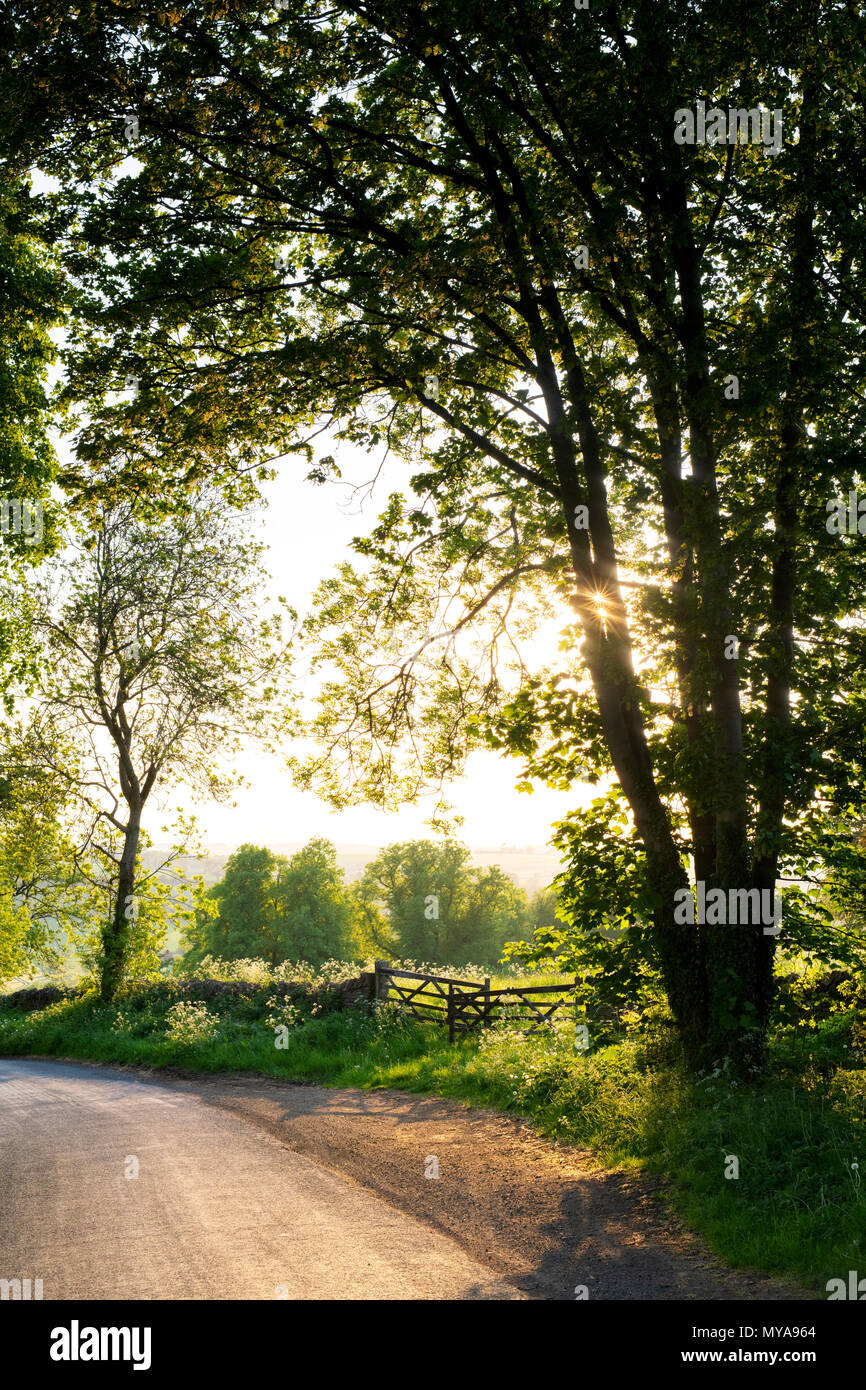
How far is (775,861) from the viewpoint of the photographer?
9.63m

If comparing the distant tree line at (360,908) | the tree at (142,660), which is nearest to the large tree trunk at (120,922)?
the tree at (142,660)

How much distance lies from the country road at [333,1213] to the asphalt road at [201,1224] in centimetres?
2

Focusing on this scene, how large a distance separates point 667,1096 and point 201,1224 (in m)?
4.80

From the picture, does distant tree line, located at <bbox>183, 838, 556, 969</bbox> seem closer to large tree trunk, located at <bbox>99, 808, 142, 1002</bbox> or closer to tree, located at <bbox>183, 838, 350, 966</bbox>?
tree, located at <bbox>183, 838, 350, 966</bbox>

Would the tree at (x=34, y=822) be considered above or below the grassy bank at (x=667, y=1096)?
above

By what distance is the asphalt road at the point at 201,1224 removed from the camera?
17.1 feet

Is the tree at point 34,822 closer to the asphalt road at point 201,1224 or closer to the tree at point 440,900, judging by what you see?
the asphalt road at point 201,1224

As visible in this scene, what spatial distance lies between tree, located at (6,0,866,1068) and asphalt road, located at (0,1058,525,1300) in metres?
4.39

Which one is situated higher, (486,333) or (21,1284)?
(486,333)

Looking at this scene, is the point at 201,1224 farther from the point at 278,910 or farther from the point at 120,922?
the point at 278,910

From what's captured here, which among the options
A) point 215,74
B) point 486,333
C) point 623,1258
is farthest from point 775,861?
point 215,74

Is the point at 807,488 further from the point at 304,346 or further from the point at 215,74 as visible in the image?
the point at 215,74

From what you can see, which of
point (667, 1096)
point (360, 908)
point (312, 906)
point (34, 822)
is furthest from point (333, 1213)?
point (360, 908)

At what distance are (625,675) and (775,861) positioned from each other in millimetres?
2756
